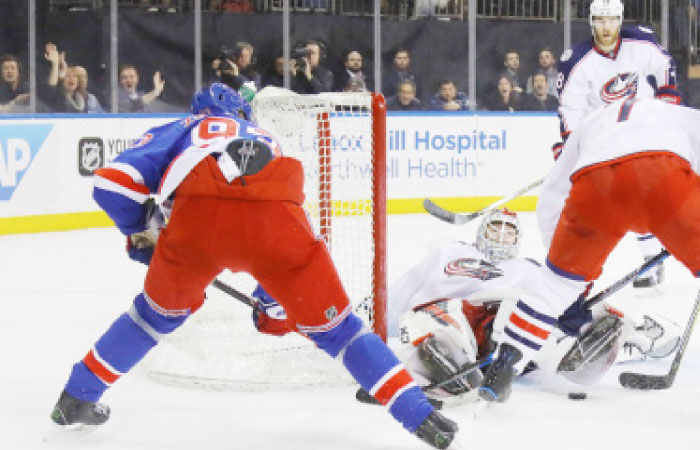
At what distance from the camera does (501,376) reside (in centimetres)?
309

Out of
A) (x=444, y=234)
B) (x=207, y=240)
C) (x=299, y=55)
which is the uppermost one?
(x=299, y=55)

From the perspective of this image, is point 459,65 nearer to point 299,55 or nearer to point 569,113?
point 299,55

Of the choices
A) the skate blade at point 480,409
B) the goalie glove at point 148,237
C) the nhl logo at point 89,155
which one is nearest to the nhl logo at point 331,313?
the goalie glove at point 148,237

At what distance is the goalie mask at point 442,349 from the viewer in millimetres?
3338

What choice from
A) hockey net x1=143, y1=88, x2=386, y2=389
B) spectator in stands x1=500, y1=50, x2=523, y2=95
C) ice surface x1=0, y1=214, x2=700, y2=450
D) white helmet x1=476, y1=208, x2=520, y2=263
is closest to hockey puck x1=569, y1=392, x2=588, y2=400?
ice surface x1=0, y1=214, x2=700, y2=450

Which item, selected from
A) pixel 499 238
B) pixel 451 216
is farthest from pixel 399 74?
pixel 499 238

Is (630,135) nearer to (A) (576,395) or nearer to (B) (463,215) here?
(A) (576,395)

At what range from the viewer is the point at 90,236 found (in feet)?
24.4

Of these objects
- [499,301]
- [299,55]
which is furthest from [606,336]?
[299,55]

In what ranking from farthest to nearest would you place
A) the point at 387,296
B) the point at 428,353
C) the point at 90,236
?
the point at 90,236, the point at 387,296, the point at 428,353

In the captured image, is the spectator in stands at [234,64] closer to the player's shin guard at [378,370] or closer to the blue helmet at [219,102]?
the blue helmet at [219,102]

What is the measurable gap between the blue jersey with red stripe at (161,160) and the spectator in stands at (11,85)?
5.17m

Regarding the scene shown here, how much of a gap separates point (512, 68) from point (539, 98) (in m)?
0.30

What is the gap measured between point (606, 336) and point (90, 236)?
4.47 meters
